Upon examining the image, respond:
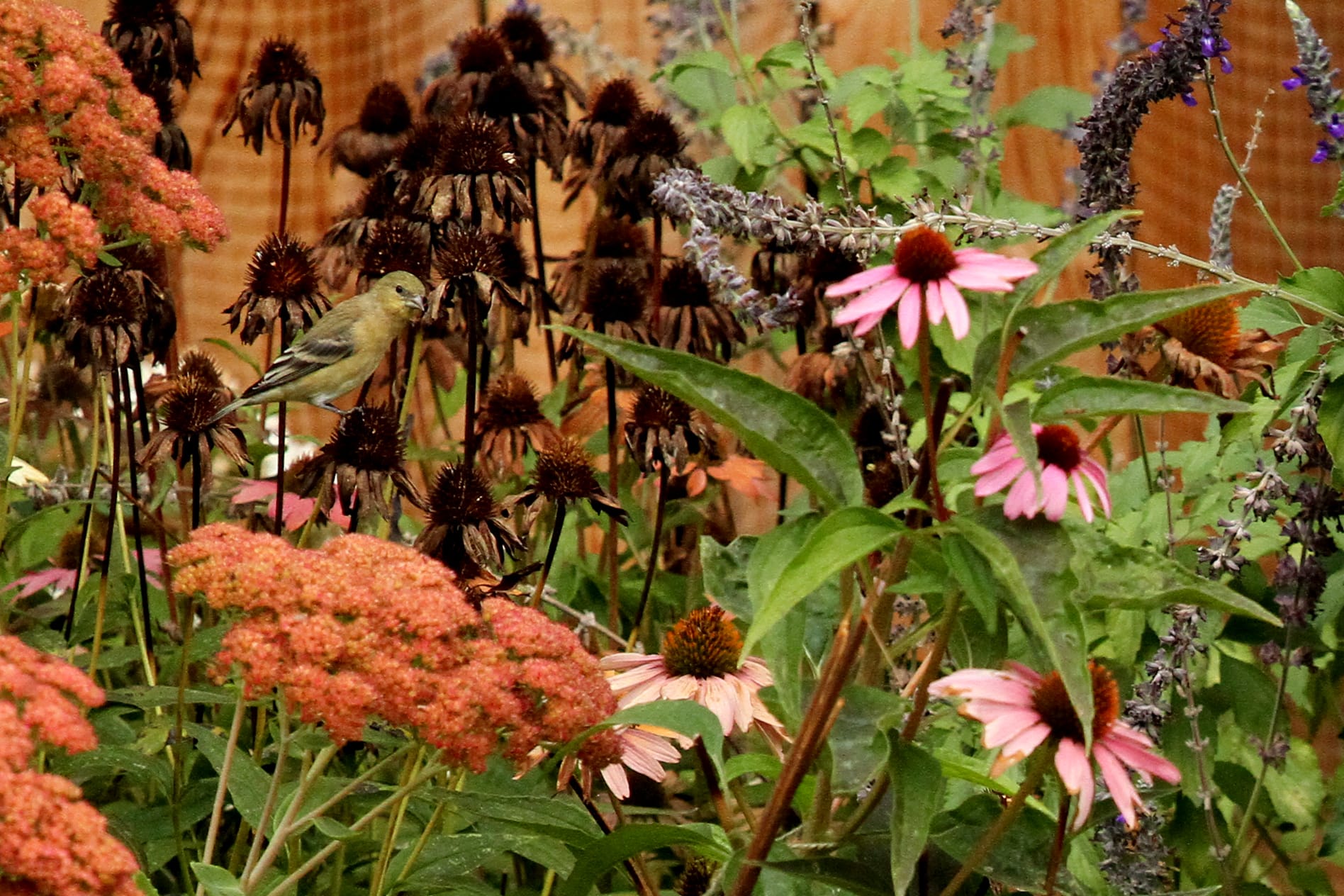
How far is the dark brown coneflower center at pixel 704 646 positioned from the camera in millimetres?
1586

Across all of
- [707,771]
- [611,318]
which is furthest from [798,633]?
[611,318]

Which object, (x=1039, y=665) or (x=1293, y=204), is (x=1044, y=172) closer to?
(x=1293, y=204)

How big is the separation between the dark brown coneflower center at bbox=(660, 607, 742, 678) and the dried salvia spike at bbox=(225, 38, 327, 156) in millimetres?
1092

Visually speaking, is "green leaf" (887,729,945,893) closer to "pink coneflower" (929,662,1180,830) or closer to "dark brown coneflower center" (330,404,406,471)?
"pink coneflower" (929,662,1180,830)

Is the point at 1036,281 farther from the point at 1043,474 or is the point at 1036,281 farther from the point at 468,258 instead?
the point at 468,258

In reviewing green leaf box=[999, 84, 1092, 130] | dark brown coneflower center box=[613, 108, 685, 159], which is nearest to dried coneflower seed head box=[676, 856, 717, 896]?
dark brown coneflower center box=[613, 108, 685, 159]

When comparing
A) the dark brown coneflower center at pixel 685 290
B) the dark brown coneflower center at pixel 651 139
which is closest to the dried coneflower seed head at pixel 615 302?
the dark brown coneflower center at pixel 685 290

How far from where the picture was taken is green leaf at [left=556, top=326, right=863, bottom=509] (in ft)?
3.67

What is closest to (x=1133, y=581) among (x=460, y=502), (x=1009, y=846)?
(x=1009, y=846)

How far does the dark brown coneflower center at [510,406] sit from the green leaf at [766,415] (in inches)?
37.6

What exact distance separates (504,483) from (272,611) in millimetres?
1170

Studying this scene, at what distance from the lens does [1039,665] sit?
3.72ft

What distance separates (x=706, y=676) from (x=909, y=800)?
47 centimetres

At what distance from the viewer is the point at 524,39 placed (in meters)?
2.61
